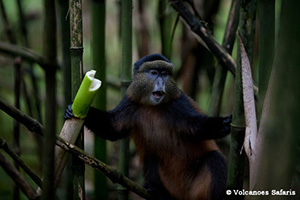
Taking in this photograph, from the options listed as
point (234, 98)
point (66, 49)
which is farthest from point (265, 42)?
point (66, 49)

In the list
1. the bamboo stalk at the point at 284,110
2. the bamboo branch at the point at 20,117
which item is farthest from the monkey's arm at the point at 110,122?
the bamboo stalk at the point at 284,110

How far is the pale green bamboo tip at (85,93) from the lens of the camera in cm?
207

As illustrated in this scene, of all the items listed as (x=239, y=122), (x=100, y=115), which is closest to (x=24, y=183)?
(x=239, y=122)

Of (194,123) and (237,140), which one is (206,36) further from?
(237,140)

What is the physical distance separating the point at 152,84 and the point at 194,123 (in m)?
0.47

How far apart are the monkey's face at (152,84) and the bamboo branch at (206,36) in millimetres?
384

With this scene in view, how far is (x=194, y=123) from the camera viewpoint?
339cm

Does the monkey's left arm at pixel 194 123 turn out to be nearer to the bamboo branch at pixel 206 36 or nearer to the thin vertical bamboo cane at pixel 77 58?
the bamboo branch at pixel 206 36

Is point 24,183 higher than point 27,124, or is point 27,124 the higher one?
point 27,124

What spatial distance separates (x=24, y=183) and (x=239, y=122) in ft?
3.57

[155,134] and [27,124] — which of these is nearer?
[27,124]

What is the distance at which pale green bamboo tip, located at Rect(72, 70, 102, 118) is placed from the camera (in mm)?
2068

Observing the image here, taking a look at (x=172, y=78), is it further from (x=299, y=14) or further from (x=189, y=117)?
(x=299, y=14)

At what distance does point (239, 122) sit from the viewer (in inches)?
82.1
